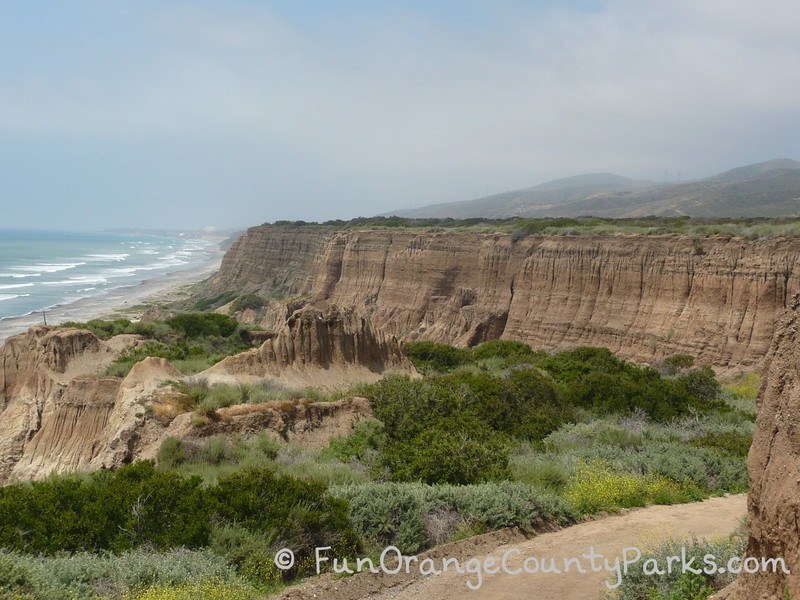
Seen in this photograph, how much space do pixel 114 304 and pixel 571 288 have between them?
53.1 meters

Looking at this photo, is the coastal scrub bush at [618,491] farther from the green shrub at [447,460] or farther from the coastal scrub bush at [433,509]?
the green shrub at [447,460]

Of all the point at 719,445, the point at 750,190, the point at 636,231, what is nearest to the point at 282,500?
the point at 719,445

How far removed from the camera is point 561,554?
7898mm

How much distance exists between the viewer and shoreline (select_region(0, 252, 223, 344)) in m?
55.5

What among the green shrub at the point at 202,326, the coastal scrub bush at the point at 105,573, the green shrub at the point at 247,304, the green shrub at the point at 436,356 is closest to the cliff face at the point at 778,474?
the coastal scrub bush at the point at 105,573

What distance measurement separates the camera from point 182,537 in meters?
7.25

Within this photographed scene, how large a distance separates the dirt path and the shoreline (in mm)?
38368

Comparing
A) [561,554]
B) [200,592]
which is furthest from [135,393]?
[561,554]

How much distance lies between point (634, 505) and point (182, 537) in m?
6.39

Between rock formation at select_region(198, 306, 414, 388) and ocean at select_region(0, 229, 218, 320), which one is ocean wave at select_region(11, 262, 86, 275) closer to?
ocean at select_region(0, 229, 218, 320)

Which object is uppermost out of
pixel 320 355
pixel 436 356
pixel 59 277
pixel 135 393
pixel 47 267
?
pixel 47 267

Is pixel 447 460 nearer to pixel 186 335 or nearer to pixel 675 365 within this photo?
pixel 675 365

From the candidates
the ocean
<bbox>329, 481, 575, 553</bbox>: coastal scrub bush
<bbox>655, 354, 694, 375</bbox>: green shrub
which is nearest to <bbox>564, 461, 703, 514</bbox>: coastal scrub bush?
<bbox>329, 481, 575, 553</bbox>: coastal scrub bush

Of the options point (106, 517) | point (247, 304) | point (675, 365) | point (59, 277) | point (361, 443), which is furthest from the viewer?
point (59, 277)
